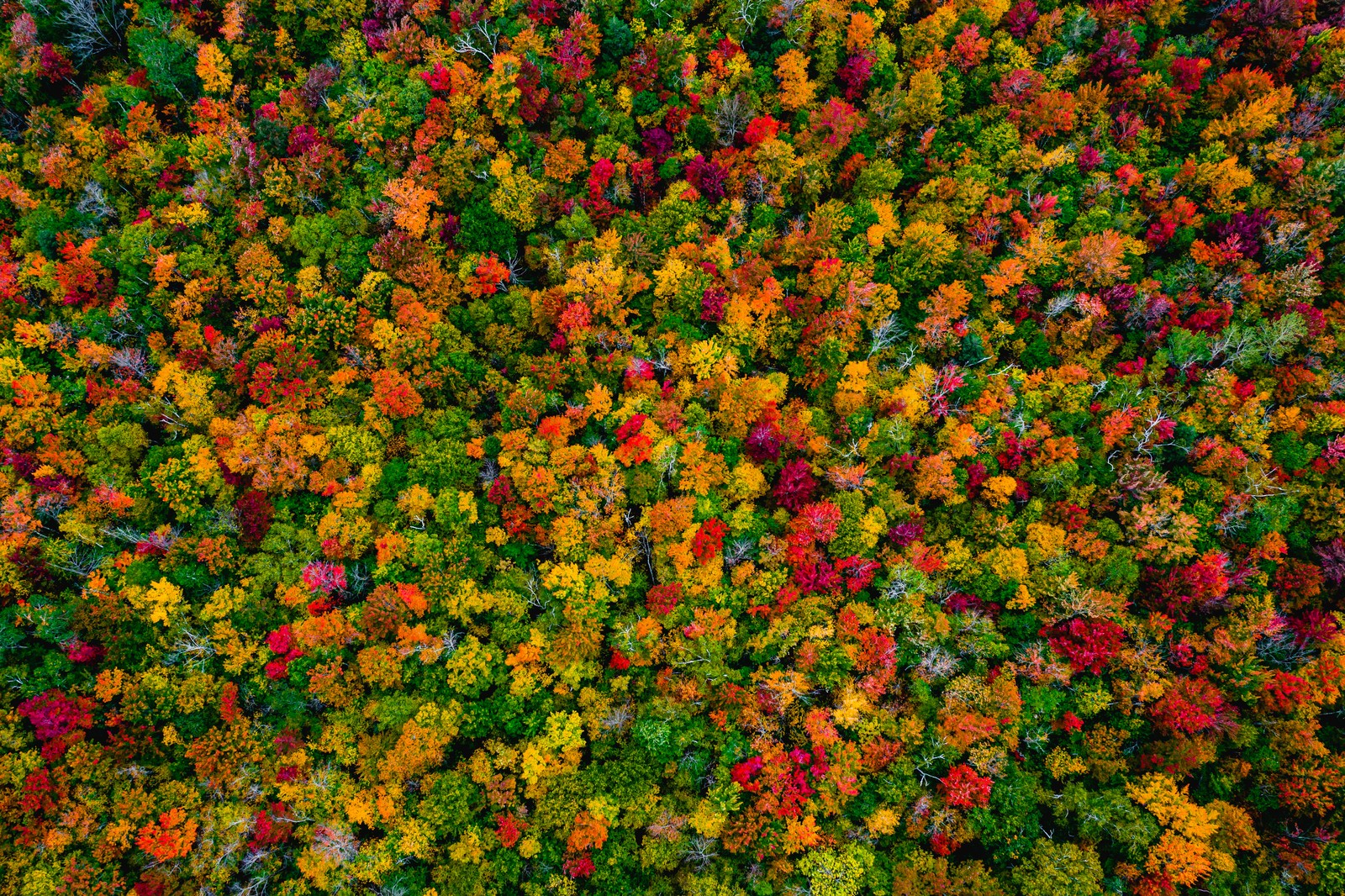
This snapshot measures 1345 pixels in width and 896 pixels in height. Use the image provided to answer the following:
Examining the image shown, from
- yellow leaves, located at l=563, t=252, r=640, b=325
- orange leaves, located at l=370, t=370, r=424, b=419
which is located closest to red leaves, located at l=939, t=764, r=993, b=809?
yellow leaves, located at l=563, t=252, r=640, b=325

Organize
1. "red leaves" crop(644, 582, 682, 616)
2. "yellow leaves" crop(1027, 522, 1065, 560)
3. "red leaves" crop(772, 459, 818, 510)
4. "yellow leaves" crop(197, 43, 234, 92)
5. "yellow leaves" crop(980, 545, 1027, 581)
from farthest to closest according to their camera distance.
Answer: "yellow leaves" crop(197, 43, 234, 92) < "red leaves" crop(772, 459, 818, 510) < "yellow leaves" crop(1027, 522, 1065, 560) < "yellow leaves" crop(980, 545, 1027, 581) < "red leaves" crop(644, 582, 682, 616)

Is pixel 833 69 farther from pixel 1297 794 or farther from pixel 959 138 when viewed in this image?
pixel 1297 794

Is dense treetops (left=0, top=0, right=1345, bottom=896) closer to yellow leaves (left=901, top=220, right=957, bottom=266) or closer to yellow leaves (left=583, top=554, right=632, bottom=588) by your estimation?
yellow leaves (left=583, top=554, right=632, bottom=588)

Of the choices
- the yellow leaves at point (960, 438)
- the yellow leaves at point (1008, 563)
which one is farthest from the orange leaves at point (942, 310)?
the yellow leaves at point (1008, 563)

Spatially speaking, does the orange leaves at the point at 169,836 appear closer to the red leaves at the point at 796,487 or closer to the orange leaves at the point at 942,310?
the red leaves at the point at 796,487

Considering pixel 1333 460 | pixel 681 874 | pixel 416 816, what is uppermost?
pixel 1333 460

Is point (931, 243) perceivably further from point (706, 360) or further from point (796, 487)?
point (796, 487)

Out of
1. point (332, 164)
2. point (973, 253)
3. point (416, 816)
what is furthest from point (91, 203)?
point (973, 253)
